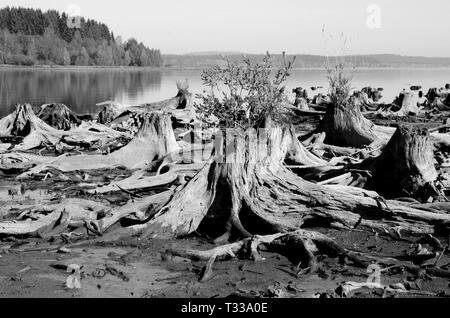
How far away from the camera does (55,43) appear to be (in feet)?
484

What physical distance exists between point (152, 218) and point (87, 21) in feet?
591

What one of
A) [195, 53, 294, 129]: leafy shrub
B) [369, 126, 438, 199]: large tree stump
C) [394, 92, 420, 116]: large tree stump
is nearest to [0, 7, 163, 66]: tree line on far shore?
[394, 92, 420, 116]: large tree stump

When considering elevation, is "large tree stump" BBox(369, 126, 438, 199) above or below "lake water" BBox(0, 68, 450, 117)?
above

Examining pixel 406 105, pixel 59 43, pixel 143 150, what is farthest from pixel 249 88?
pixel 59 43

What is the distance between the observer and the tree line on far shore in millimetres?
140700

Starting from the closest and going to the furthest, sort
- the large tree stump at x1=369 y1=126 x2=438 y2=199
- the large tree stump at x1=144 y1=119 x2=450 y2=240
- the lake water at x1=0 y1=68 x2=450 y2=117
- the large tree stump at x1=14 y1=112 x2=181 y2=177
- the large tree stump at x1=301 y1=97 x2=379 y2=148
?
the large tree stump at x1=144 y1=119 x2=450 y2=240 → the large tree stump at x1=369 y1=126 x2=438 y2=199 → the large tree stump at x1=14 y1=112 x2=181 y2=177 → the large tree stump at x1=301 y1=97 x2=379 y2=148 → the lake water at x1=0 y1=68 x2=450 y2=117

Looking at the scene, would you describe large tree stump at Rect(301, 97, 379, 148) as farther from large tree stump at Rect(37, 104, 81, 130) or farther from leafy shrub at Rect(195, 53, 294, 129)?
large tree stump at Rect(37, 104, 81, 130)

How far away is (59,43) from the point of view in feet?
491

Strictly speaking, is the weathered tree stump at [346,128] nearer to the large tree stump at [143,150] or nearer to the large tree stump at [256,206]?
the large tree stump at [143,150]

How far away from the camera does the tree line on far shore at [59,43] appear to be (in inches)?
5539

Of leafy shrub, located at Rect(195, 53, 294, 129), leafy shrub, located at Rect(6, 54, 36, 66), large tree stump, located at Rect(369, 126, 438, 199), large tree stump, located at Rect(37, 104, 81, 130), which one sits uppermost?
leafy shrub, located at Rect(195, 53, 294, 129)

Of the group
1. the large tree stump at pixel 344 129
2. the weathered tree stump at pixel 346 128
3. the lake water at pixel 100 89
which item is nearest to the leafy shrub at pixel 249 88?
the large tree stump at pixel 344 129
